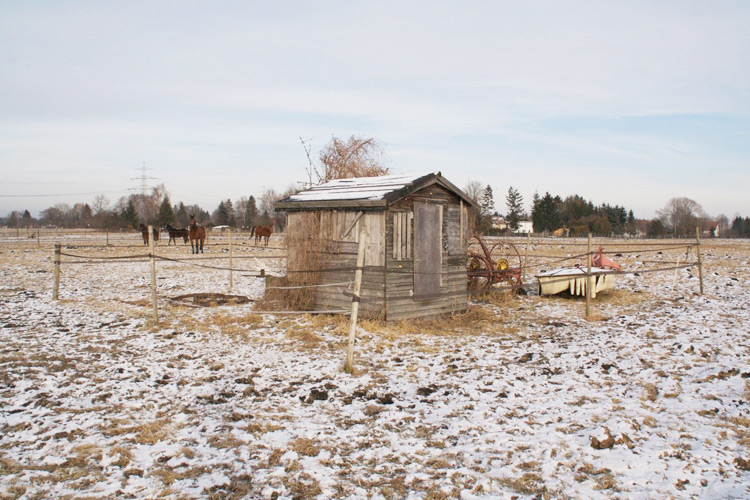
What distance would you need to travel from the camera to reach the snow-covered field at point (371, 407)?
4094 millimetres

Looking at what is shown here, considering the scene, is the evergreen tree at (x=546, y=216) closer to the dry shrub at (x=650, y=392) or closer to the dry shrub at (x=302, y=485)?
the dry shrub at (x=650, y=392)

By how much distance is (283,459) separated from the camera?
4461 mm

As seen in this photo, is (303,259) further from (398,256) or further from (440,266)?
(440,266)

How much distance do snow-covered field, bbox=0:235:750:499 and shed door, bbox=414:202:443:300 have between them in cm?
87

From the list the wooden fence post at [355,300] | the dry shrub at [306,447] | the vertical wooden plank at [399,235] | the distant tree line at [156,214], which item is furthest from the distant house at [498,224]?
the dry shrub at [306,447]

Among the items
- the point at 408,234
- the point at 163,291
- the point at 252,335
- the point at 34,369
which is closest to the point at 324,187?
the point at 408,234

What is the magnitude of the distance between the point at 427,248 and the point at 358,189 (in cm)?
219

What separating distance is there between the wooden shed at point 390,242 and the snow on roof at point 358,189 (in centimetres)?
3

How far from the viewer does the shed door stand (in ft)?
34.6

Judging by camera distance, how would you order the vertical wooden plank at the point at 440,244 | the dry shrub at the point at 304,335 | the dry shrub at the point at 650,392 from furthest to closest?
1. the vertical wooden plank at the point at 440,244
2. the dry shrub at the point at 304,335
3. the dry shrub at the point at 650,392

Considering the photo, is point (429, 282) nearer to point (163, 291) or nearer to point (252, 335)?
point (252, 335)

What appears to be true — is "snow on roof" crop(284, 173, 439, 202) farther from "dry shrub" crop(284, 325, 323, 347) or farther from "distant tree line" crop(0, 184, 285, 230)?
"distant tree line" crop(0, 184, 285, 230)

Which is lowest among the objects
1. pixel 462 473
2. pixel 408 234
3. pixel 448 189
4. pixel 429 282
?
pixel 462 473

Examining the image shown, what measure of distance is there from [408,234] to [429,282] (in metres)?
1.25
